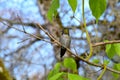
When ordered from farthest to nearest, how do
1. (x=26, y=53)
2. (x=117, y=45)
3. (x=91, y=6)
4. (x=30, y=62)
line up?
(x=26, y=53)
(x=30, y=62)
(x=117, y=45)
(x=91, y=6)

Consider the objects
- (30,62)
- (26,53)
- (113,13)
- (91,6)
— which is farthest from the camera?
(26,53)

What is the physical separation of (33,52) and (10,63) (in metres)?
0.40

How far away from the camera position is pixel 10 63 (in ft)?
13.8

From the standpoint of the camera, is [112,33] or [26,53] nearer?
[112,33]

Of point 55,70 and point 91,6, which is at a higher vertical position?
point 91,6

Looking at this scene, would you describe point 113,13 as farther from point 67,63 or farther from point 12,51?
point 67,63

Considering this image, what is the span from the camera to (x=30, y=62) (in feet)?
13.8

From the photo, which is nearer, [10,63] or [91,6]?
[91,6]

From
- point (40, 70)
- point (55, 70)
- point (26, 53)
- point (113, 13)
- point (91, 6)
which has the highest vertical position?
point (91, 6)

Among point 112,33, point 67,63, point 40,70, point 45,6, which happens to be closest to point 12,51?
point 40,70

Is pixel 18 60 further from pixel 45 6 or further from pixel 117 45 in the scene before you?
pixel 117 45

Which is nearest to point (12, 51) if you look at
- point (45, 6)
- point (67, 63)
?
point (45, 6)

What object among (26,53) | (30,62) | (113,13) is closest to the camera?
(113,13)

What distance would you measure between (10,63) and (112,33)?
1.48 meters
